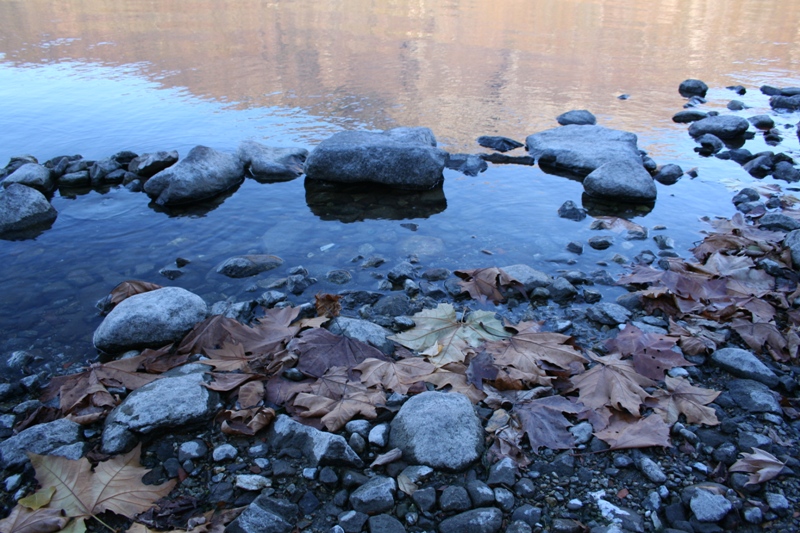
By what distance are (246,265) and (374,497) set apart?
294 cm

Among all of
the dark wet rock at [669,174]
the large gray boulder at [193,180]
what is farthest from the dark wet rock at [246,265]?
the dark wet rock at [669,174]

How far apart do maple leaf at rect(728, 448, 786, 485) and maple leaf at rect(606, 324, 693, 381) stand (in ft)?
2.30

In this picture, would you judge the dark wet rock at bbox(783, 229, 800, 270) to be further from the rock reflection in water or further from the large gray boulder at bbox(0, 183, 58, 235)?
the large gray boulder at bbox(0, 183, 58, 235)

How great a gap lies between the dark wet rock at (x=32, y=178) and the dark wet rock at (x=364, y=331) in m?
4.75

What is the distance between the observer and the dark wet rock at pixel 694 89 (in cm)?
1105

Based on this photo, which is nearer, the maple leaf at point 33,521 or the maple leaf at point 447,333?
the maple leaf at point 33,521

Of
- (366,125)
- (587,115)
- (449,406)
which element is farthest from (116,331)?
(587,115)

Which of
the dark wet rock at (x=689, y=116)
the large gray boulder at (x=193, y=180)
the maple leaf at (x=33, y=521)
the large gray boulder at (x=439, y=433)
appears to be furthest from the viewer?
the dark wet rock at (x=689, y=116)

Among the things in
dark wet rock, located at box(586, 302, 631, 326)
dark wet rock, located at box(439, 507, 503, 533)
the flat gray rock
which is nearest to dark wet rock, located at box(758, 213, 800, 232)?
dark wet rock, located at box(586, 302, 631, 326)

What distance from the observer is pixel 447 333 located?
12.5 ft

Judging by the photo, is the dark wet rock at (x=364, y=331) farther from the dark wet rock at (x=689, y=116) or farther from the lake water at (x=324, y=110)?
the dark wet rock at (x=689, y=116)

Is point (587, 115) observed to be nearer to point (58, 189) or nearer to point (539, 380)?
point (539, 380)

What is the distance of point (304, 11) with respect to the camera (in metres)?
20.5

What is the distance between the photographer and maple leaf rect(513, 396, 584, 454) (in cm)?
285
